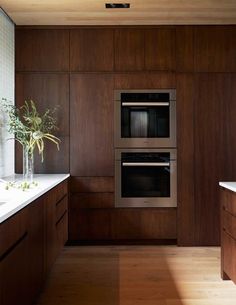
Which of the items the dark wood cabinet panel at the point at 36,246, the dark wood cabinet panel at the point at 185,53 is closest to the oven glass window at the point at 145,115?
the dark wood cabinet panel at the point at 185,53

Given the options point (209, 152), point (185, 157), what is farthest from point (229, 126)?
point (185, 157)

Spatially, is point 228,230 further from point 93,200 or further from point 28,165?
point 28,165

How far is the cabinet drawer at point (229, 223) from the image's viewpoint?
8.47ft

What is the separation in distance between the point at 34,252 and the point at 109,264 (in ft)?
4.23

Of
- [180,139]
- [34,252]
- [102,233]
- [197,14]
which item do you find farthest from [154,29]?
[34,252]

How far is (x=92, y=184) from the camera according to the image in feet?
12.7

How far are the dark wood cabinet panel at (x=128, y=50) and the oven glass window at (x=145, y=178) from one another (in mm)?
1012

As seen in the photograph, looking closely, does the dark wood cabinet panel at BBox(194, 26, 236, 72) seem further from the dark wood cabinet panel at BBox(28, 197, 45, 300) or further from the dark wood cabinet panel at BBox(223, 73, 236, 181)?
the dark wood cabinet panel at BBox(28, 197, 45, 300)

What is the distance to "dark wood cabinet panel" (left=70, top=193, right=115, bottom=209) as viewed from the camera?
152 inches

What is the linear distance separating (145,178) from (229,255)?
143cm

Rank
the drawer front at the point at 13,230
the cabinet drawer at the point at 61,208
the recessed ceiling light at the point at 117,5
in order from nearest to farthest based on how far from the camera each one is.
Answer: the drawer front at the point at 13,230 → the cabinet drawer at the point at 61,208 → the recessed ceiling light at the point at 117,5

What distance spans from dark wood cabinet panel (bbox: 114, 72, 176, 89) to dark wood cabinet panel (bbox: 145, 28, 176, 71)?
0.08 meters

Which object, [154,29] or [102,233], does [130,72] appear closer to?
[154,29]

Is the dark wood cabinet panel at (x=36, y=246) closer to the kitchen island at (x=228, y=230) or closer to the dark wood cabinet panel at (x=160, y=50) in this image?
the kitchen island at (x=228, y=230)
